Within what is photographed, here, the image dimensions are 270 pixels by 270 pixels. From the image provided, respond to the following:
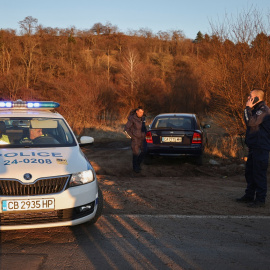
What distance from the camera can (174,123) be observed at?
10531mm

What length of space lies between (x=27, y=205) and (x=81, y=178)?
0.74 meters

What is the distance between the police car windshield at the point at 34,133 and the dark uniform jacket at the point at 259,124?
2.80 metres

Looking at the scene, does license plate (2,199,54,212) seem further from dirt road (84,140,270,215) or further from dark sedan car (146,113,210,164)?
dark sedan car (146,113,210,164)

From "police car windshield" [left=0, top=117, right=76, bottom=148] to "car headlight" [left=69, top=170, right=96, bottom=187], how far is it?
3.26ft

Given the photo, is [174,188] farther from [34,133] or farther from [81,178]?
[81,178]

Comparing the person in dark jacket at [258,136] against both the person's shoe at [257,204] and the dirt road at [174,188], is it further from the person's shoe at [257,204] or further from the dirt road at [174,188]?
the dirt road at [174,188]

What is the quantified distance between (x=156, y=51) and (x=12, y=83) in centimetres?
4718

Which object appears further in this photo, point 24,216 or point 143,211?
point 143,211

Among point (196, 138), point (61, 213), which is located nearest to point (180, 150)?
point (196, 138)

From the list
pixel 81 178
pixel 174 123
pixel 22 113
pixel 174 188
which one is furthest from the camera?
pixel 174 123

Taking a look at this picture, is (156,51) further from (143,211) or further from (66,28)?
(143,211)

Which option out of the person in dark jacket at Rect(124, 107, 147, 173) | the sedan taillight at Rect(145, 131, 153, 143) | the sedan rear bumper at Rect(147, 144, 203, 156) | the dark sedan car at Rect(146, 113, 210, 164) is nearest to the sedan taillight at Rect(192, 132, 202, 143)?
the dark sedan car at Rect(146, 113, 210, 164)


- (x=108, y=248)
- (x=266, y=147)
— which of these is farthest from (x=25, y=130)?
(x=266, y=147)

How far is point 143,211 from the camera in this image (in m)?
5.77
